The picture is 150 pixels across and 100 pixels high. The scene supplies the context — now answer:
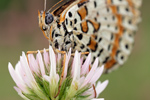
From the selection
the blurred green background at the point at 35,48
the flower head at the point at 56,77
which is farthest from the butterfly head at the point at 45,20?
the blurred green background at the point at 35,48

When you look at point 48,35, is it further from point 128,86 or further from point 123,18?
point 128,86

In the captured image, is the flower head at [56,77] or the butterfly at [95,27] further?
the butterfly at [95,27]

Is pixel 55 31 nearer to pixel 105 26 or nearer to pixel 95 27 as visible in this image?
pixel 95 27

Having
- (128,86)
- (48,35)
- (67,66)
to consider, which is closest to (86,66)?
(67,66)

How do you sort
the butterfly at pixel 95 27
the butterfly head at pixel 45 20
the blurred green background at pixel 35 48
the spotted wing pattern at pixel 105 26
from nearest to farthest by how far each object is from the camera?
the butterfly head at pixel 45 20 < the butterfly at pixel 95 27 < the spotted wing pattern at pixel 105 26 < the blurred green background at pixel 35 48

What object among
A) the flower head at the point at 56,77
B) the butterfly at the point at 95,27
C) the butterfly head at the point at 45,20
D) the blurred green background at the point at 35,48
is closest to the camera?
the flower head at the point at 56,77

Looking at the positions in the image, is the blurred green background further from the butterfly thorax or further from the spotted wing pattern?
the butterfly thorax

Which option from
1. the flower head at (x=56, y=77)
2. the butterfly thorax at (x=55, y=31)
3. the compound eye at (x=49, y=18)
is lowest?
the flower head at (x=56, y=77)

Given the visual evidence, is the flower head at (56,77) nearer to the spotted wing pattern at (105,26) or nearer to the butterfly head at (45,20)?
the butterfly head at (45,20)
